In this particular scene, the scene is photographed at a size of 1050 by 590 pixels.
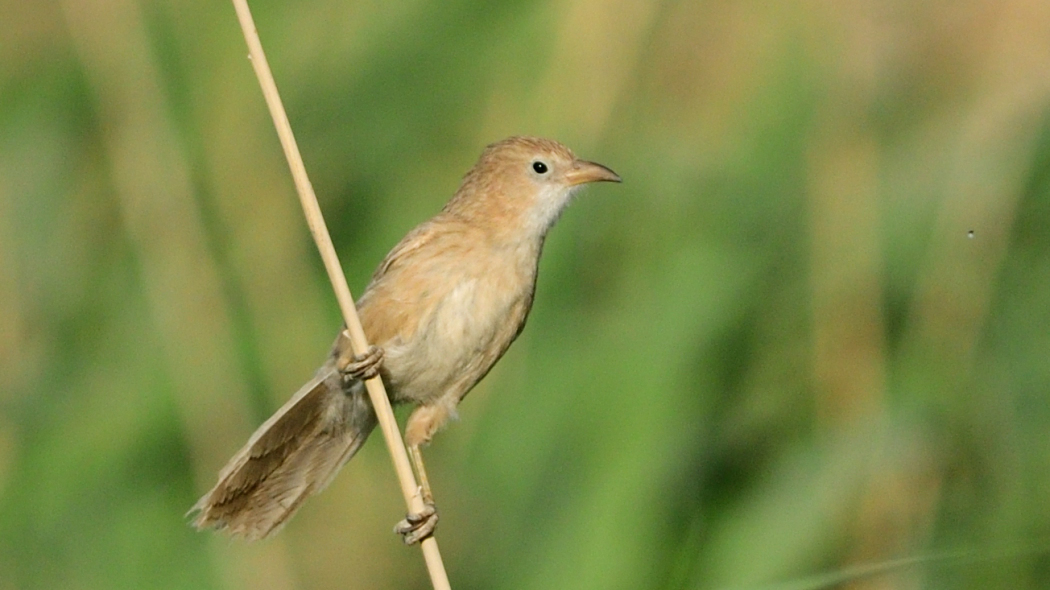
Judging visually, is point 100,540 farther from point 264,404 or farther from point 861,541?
point 861,541

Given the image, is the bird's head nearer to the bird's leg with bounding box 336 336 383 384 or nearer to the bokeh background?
the bokeh background

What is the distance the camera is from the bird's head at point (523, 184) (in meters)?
3.12

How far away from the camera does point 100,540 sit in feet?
8.89

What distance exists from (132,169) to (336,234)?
1.60ft

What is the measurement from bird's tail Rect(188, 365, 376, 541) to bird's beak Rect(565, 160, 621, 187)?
2.35ft

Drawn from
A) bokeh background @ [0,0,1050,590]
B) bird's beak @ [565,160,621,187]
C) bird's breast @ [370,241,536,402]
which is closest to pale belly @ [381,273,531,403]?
bird's breast @ [370,241,536,402]

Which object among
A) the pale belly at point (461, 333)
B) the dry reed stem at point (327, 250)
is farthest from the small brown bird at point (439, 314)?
the dry reed stem at point (327, 250)

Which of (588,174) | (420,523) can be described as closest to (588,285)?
(588,174)

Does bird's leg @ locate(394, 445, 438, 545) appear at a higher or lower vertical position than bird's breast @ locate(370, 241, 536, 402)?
lower

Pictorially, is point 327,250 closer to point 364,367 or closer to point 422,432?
point 364,367

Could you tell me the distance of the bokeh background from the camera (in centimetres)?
277

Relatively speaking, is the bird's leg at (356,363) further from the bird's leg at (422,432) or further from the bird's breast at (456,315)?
the bird's leg at (422,432)

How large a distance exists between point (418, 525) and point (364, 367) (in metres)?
0.37

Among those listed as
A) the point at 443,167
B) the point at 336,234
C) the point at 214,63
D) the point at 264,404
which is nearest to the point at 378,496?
the point at 264,404
